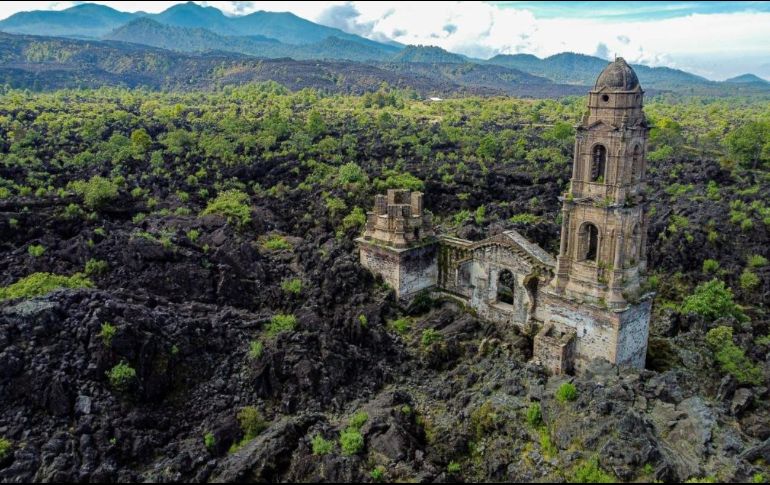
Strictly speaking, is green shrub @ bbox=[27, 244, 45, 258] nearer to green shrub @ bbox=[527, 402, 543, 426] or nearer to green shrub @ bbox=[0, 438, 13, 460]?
green shrub @ bbox=[0, 438, 13, 460]

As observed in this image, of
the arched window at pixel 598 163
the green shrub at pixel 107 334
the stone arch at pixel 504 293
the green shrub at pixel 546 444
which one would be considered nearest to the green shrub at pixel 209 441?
the green shrub at pixel 107 334

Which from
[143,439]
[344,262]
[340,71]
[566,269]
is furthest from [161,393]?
[340,71]

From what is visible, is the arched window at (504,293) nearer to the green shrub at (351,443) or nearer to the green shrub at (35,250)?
the green shrub at (351,443)

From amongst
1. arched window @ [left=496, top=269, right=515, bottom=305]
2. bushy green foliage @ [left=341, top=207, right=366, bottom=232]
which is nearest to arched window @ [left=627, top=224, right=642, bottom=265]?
arched window @ [left=496, top=269, right=515, bottom=305]

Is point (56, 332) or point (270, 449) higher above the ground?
point (56, 332)

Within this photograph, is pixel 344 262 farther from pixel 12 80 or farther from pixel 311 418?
pixel 12 80
